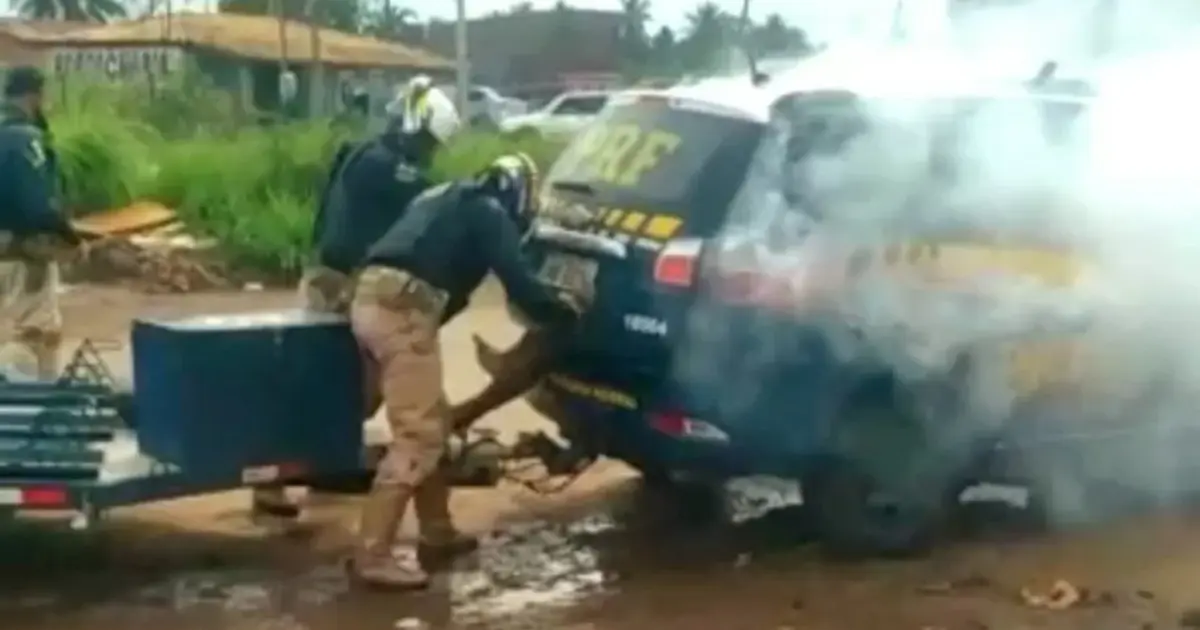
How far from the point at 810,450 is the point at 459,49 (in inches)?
995

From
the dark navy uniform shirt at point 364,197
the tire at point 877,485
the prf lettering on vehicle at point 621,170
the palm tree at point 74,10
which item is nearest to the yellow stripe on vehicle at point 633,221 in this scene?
the prf lettering on vehicle at point 621,170

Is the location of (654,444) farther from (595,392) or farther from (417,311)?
(417,311)

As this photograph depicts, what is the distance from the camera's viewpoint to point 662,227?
7.47 m

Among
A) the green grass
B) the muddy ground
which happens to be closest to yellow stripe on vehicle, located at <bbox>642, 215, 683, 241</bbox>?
the muddy ground

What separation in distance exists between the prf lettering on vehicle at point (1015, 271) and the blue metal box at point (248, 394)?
6.43ft

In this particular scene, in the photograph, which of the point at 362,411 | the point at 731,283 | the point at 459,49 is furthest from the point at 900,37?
the point at 459,49

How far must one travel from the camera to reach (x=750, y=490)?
29.6 feet

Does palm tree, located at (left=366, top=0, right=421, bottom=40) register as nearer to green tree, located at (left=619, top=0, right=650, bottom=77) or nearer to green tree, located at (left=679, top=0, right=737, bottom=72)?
green tree, located at (left=619, top=0, right=650, bottom=77)

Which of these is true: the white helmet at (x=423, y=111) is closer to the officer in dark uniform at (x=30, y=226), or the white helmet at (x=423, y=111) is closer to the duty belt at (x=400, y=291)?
the duty belt at (x=400, y=291)

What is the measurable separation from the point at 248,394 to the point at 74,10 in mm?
58570

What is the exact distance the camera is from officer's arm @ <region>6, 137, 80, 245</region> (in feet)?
26.4

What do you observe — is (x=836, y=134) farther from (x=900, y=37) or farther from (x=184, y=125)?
(x=184, y=125)

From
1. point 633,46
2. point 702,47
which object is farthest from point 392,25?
point 702,47

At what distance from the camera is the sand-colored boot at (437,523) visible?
303 inches
